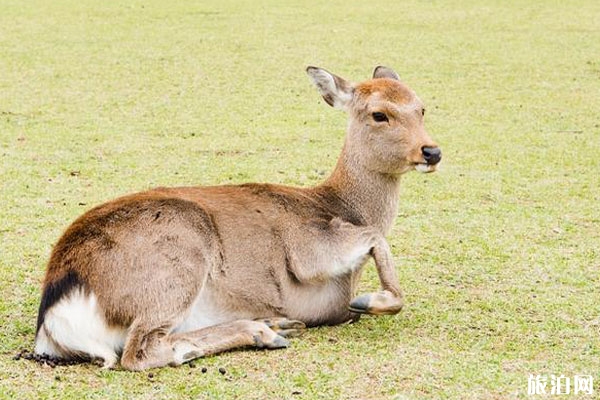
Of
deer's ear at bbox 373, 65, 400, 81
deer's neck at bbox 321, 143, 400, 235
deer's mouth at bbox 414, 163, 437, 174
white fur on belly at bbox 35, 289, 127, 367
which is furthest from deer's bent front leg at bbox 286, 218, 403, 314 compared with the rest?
deer's ear at bbox 373, 65, 400, 81

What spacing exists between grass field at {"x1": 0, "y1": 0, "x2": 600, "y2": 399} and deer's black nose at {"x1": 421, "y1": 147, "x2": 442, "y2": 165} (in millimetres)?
769

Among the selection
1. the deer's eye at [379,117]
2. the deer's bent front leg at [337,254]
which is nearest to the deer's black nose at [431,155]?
the deer's eye at [379,117]

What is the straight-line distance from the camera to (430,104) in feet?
37.6

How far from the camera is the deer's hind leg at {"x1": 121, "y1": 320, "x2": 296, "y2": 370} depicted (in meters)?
4.43

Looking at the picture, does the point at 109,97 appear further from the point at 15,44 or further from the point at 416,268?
the point at 416,268

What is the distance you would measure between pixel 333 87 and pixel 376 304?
1355 mm

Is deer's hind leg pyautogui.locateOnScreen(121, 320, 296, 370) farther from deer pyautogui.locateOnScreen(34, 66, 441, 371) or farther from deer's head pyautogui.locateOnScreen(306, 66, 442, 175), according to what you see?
deer's head pyautogui.locateOnScreen(306, 66, 442, 175)

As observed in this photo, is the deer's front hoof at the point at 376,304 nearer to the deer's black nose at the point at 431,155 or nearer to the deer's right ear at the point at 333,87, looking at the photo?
the deer's black nose at the point at 431,155

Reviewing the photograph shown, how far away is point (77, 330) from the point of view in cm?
440

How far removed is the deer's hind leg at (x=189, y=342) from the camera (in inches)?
174

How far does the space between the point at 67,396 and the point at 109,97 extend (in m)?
7.76

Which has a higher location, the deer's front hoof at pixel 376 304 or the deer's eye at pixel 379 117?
the deer's eye at pixel 379 117

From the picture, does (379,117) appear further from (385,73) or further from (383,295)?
(383,295)

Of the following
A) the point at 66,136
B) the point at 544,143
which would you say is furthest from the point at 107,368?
the point at 544,143
